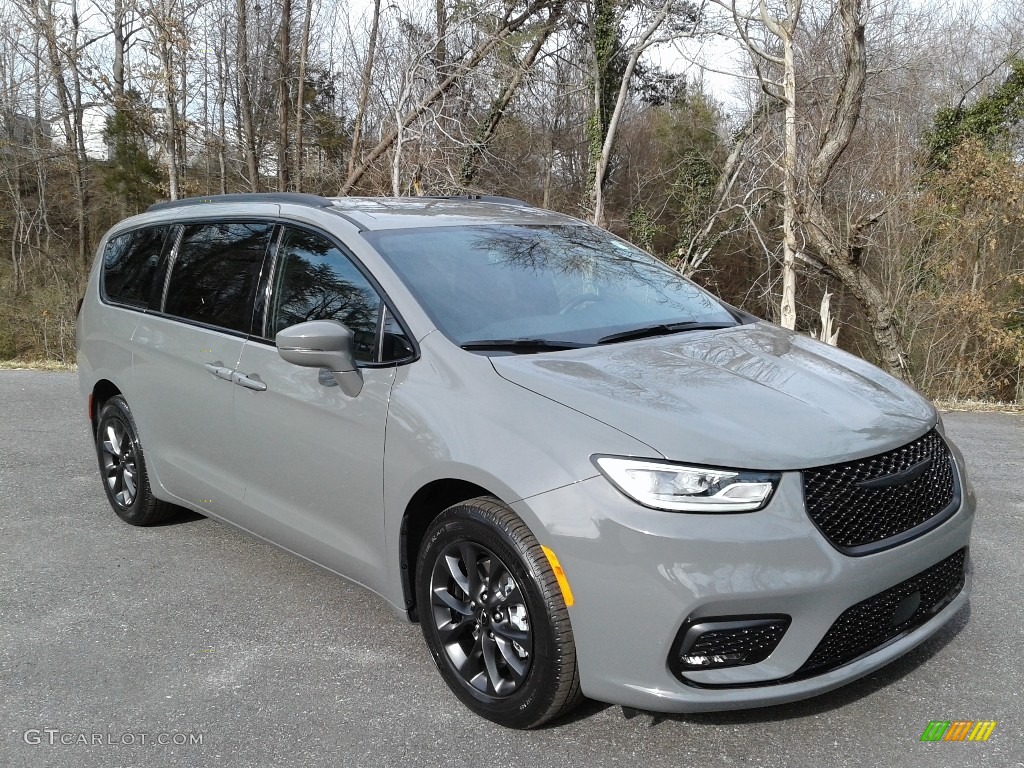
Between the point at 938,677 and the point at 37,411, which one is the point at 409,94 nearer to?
the point at 37,411

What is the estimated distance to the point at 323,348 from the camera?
3287 millimetres

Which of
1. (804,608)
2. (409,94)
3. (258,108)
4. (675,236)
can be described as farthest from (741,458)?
(258,108)

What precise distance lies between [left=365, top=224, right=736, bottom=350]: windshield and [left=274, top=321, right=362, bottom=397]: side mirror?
0.34 m

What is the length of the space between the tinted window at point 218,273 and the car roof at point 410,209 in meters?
0.17

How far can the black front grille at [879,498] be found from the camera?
265cm

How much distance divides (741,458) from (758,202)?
57.3ft

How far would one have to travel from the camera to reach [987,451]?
696 centimetres

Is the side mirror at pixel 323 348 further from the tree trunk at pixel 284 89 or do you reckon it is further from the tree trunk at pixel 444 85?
the tree trunk at pixel 284 89

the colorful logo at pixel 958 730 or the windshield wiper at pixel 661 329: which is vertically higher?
the windshield wiper at pixel 661 329

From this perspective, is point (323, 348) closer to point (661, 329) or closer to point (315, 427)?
point (315, 427)

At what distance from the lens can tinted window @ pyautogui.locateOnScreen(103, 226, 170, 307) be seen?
4938mm

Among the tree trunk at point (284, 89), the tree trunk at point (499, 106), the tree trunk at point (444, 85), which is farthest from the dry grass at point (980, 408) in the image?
the tree trunk at point (284, 89)

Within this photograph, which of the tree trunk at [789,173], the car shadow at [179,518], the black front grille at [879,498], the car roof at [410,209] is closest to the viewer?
the black front grille at [879,498]

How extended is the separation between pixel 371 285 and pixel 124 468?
256 cm
